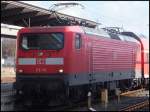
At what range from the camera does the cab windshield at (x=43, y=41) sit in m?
18.3

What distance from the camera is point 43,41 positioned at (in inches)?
728

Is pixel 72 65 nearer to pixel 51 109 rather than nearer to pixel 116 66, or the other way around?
pixel 51 109

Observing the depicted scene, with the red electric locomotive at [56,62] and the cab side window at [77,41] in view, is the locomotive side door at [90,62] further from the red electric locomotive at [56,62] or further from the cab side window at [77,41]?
the cab side window at [77,41]

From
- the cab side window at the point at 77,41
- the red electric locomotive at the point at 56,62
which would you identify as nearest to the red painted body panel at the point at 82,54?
the red electric locomotive at the point at 56,62

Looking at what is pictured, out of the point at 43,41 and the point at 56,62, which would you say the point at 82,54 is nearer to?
the point at 56,62

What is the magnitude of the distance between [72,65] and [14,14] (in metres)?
12.2

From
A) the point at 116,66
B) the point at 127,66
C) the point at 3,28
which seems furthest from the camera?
the point at 3,28

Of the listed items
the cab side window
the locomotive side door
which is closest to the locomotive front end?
the cab side window

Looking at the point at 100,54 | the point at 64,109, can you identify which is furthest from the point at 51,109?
the point at 100,54

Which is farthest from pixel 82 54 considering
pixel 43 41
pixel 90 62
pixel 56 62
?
pixel 43 41

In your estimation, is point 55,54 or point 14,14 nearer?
point 55,54

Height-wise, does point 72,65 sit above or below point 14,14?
below

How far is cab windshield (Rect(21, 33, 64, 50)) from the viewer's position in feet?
59.9

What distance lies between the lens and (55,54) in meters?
18.1
